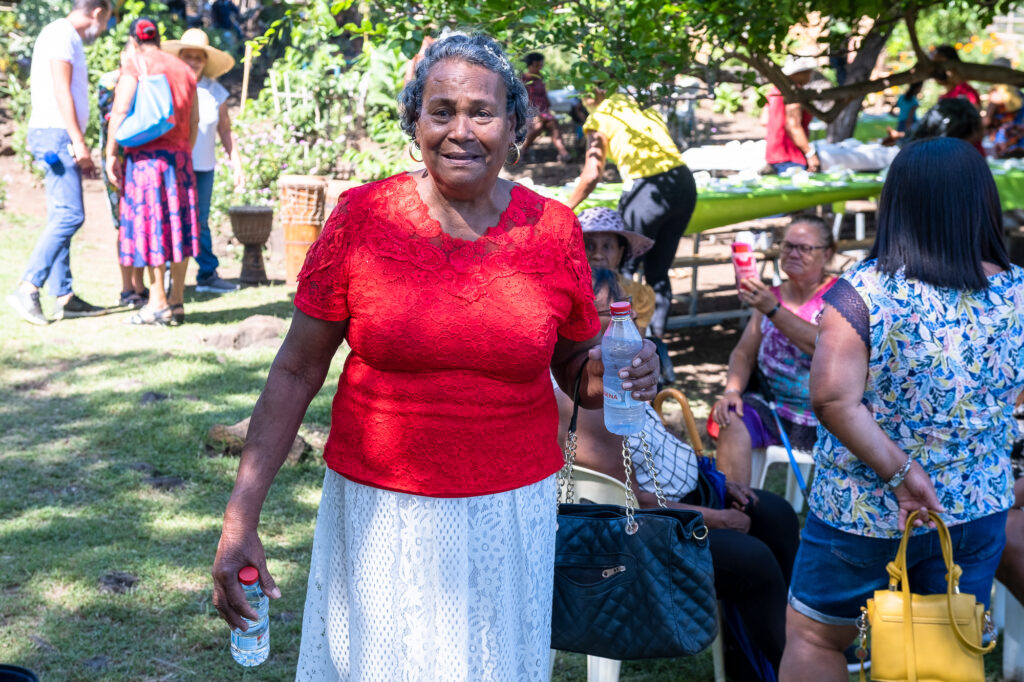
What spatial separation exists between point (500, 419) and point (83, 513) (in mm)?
3197

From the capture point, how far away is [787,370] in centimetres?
487

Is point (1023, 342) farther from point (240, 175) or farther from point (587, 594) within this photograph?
point (240, 175)

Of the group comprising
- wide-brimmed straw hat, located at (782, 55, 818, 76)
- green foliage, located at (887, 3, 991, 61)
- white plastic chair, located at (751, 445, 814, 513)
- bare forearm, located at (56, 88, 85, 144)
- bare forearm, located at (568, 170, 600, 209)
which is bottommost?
white plastic chair, located at (751, 445, 814, 513)

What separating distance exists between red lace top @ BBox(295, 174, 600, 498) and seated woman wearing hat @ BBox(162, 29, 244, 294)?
6593 millimetres

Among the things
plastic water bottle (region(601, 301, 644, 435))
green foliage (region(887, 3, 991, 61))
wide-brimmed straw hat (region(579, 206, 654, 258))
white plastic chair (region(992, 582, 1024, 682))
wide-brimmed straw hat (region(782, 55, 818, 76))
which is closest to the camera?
plastic water bottle (region(601, 301, 644, 435))

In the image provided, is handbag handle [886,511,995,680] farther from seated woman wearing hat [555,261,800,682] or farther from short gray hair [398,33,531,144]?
short gray hair [398,33,531,144]

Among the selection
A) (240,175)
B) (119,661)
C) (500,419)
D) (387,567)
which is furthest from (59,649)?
(240,175)

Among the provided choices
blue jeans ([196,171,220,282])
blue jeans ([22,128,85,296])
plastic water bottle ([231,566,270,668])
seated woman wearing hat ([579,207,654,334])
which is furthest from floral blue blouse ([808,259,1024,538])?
blue jeans ([196,171,220,282])

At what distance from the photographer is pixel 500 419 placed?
2.22 meters

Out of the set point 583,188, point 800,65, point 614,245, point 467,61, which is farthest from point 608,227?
point 800,65

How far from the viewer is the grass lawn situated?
379 cm

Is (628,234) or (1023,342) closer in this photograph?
(1023,342)

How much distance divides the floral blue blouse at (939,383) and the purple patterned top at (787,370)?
2.03 m

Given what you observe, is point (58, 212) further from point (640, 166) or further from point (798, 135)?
point (798, 135)
